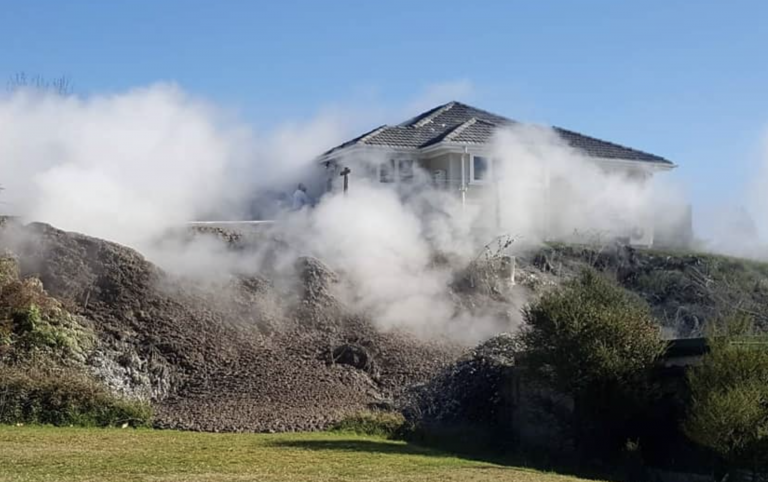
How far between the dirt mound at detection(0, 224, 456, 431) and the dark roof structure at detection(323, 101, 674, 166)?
12313 mm

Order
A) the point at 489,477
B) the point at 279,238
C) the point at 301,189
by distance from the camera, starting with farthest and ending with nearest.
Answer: the point at 301,189 → the point at 279,238 → the point at 489,477

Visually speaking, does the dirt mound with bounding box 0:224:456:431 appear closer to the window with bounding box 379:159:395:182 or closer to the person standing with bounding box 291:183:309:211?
the person standing with bounding box 291:183:309:211

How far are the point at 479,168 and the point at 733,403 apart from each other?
23058 millimetres

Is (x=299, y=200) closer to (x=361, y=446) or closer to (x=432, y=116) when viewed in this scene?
(x=432, y=116)

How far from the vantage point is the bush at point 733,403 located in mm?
17344

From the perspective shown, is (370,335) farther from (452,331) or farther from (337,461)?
(337,461)

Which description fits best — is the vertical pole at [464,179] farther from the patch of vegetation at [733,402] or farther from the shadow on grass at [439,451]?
the patch of vegetation at [733,402]

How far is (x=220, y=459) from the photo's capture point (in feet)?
54.8

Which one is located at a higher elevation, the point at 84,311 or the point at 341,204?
the point at 341,204

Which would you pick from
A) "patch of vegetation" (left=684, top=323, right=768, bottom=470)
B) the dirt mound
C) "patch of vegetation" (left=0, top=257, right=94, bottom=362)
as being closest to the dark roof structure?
the dirt mound

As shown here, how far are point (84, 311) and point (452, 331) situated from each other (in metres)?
9.07

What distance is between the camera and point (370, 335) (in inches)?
1052

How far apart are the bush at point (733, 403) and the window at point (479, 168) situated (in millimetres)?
21337

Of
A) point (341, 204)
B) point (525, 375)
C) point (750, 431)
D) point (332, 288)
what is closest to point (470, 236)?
point (341, 204)
